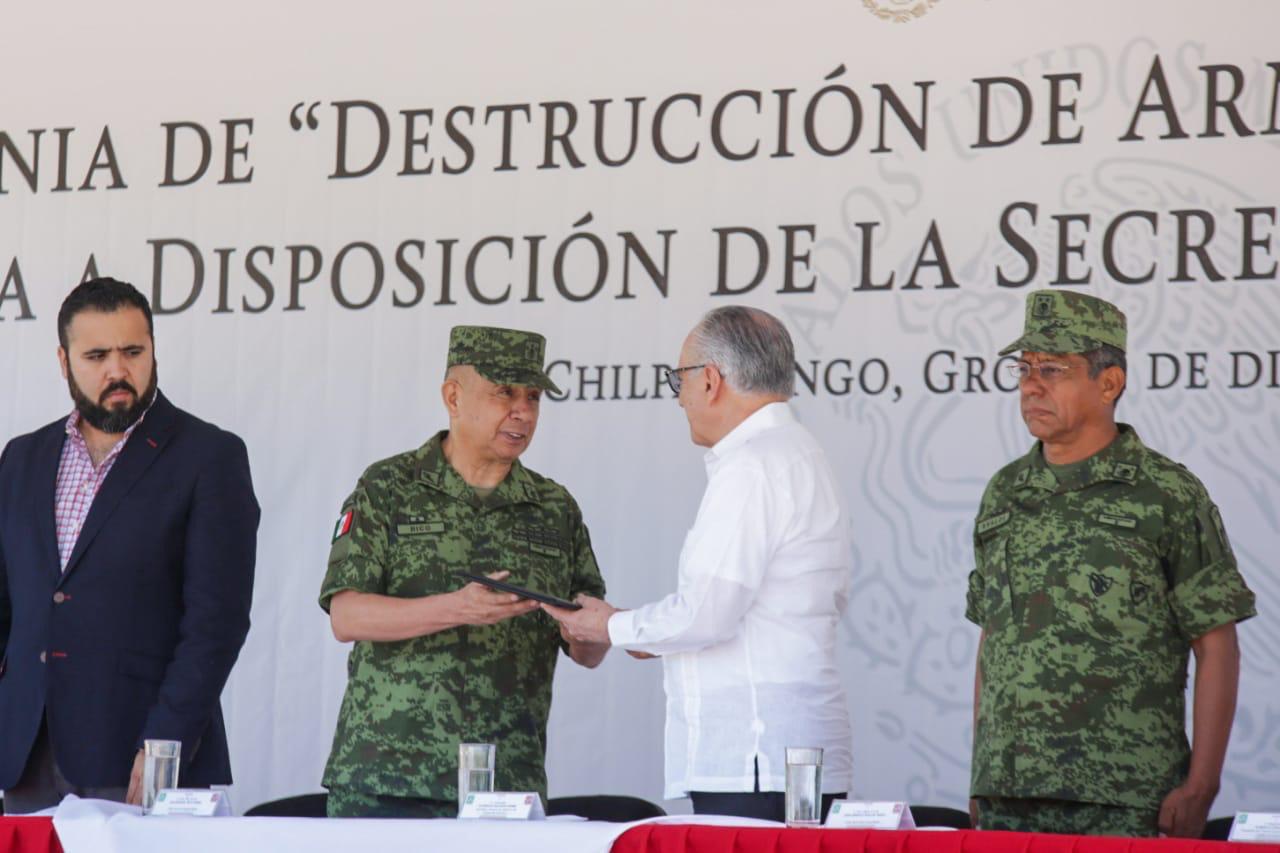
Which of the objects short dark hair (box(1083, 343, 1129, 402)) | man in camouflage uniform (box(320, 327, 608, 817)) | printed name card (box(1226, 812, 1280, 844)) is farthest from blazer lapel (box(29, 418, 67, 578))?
printed name card (box(1226, 812, 1280, 844))

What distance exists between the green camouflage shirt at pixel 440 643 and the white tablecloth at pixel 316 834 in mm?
767

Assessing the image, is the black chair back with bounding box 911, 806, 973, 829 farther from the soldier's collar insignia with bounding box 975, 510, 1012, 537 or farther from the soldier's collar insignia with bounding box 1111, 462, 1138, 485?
the soldier's collar insignia with bounding box 1111, 462, 1138, 485

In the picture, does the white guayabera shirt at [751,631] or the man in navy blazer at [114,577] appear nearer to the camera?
the white guayabera shirt at [751,631]

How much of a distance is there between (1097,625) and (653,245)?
1.93 m

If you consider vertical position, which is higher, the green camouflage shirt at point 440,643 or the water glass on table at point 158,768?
the green camouflage shirt at point 440,643

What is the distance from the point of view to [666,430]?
505 cm

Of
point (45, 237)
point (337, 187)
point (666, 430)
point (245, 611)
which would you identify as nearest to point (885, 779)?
point (666, 430)

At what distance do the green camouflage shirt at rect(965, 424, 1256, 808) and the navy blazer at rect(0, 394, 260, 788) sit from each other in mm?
1532

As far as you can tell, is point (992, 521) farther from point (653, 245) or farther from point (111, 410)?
point (111, 410)

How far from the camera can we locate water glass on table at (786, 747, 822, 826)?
115 inches

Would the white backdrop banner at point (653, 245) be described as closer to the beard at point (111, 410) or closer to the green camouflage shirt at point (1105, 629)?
the green camouflage shirt at point (1105, 629)

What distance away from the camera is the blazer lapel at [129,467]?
3.92m

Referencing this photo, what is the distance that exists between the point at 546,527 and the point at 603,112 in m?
1.55

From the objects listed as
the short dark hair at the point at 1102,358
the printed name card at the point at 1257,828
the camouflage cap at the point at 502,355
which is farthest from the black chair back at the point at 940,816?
the printed name card at the point at 1257,828
